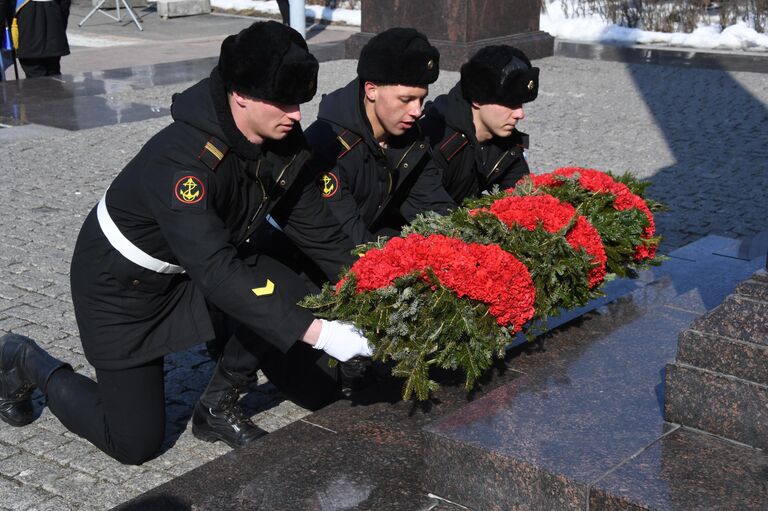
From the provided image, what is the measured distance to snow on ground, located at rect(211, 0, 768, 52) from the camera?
14266 millimetres

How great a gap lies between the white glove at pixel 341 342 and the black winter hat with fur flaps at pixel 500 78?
157cm

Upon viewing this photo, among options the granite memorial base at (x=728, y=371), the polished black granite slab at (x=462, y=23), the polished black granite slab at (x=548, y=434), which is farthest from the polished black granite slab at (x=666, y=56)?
the granite memorial base at (x=728, y=371)

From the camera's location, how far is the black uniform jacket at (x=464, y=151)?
4.91 meters

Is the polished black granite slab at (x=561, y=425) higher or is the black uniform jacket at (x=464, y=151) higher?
the black uniform jacket at (x=464, y=151)

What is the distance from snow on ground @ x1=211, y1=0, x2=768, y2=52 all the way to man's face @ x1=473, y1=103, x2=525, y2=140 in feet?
33.6

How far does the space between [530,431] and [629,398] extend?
1.52 ft

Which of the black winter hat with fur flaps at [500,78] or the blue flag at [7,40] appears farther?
the blue flag at [7,40]

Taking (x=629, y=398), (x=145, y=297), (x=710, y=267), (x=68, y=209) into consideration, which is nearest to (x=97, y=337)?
(x=145, y=297)

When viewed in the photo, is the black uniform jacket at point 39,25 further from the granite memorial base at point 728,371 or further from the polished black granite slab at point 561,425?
the granite memorial base at point 728,371

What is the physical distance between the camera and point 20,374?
4297 millimetres

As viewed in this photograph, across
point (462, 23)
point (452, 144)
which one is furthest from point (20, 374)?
point (462, 23)

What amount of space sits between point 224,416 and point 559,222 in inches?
56.9

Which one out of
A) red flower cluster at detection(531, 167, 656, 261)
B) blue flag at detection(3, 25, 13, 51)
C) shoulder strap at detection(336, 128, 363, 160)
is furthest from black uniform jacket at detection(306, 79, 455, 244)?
blue flag at detection(3, 25, 13, 51)

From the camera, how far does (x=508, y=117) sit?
15.7ft
